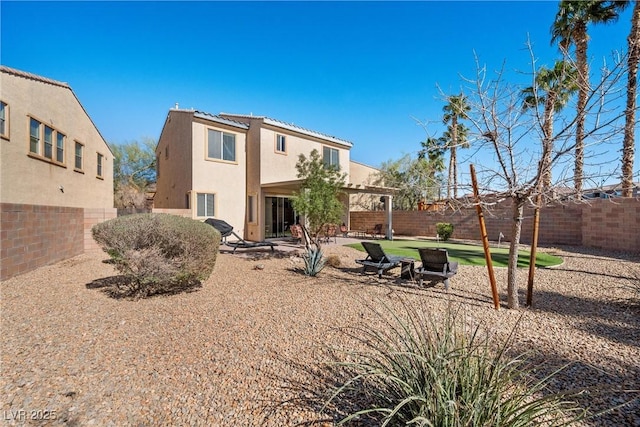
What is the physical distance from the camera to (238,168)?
17.2 m

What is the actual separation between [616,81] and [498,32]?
5.62 m

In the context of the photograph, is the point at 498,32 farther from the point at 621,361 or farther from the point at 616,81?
the point at 621,361

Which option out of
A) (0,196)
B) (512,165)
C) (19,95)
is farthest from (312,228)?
(19,95)

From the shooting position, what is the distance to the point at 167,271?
599cm

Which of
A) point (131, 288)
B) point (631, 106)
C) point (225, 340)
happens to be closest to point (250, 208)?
point (131, 288)

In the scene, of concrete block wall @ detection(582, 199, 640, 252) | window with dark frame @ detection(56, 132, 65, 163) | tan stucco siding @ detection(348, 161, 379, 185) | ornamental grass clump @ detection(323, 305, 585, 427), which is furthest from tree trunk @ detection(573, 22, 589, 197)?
tan stucco siding @ detection(348, 161, 379, 185)

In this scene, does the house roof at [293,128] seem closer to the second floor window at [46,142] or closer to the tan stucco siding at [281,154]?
the tan stucco siding at [281,154]

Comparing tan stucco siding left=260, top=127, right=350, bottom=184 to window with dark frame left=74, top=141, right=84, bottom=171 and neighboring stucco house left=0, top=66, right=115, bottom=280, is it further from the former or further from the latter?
window with dark frame left=74, top=141, right=84, bottom=171

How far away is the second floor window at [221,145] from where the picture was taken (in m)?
16.0

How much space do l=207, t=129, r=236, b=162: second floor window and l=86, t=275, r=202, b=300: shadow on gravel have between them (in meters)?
10.1

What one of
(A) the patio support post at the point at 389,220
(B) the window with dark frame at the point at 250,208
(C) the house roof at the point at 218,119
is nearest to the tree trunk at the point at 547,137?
(A) the patio support post at the point at 389,220

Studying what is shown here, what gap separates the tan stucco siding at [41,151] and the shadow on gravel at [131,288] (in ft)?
21.6

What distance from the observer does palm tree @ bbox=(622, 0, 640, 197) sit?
16.3 feet

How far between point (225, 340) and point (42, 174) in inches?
524
